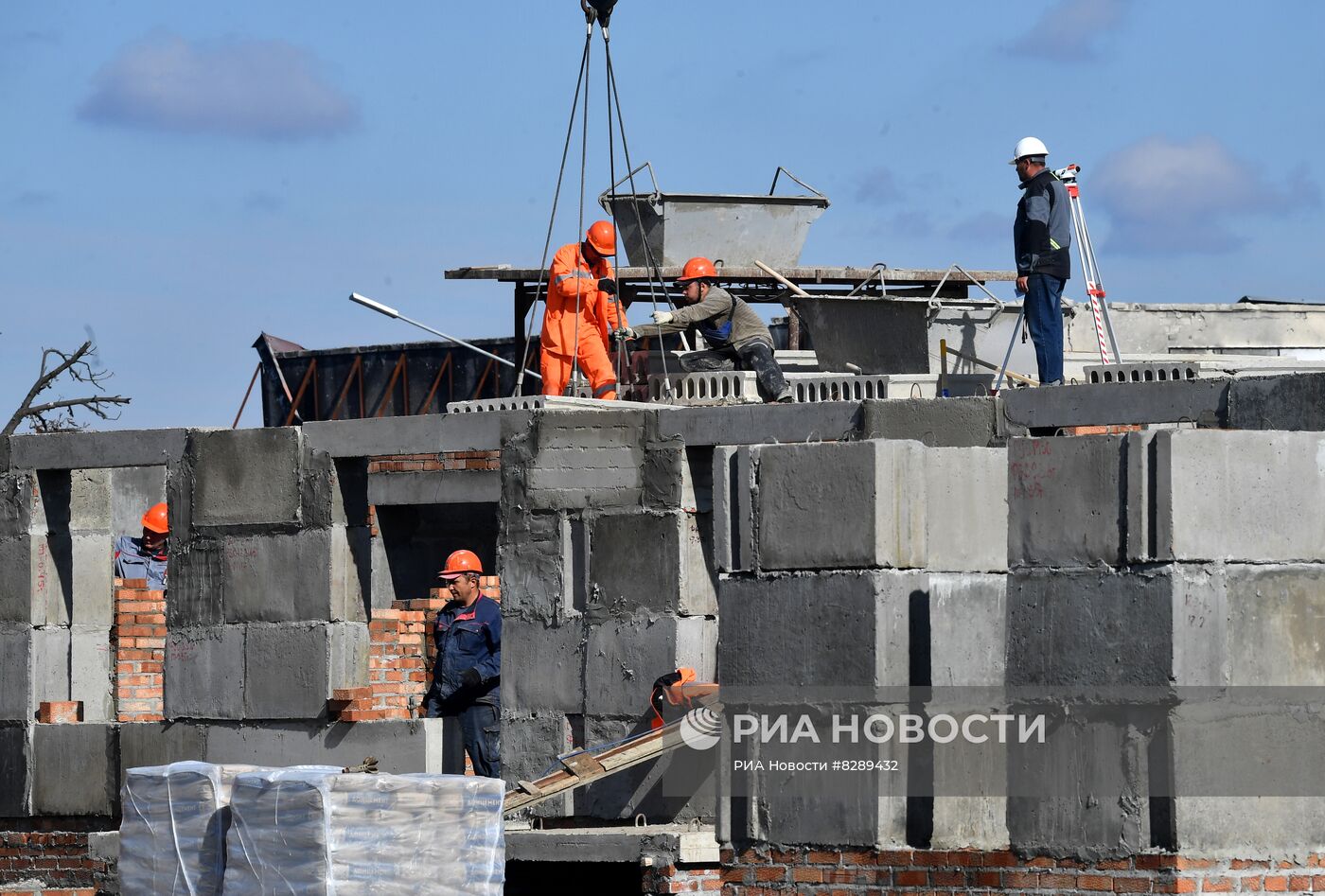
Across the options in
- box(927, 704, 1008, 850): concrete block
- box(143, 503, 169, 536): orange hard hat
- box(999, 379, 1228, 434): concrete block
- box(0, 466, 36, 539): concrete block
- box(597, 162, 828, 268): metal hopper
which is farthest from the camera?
box(597, 162, 828, 268): metal hopper

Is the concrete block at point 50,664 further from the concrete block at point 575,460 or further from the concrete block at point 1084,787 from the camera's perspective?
the concrete block at point 1084,787

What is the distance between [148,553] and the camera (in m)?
14.9

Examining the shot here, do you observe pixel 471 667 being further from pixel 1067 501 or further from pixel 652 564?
pixel 1067 501

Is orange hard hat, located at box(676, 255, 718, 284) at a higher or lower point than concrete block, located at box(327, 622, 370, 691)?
higher

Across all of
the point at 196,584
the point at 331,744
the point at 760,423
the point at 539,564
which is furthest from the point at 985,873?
the point at 196,584

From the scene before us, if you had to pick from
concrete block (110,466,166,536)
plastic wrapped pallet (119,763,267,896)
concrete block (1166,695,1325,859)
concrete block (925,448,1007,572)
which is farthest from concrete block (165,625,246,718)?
concrete block (110,466,166,536)

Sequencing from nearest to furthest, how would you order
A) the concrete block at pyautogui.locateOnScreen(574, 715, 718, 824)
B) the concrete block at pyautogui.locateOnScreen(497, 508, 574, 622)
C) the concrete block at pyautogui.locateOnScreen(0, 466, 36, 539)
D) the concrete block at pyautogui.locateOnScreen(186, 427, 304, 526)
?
1. the concrete block at pyautogui.locateOnScreen(574, 715, 718, 824)
2. the concrete block at pyautogui.locateOnScreen(497, 508, 574, 622)
3. the concrete block at pyautogui.locateOnScreen(186, 427, 304, 526)
4. the concrete block at pyautogui.locateOnScreen(0, 466, 36, 539)

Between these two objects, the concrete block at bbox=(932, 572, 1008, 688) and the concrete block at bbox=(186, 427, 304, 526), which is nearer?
the concrete block at bbox=(932, 572, 1008, 688)

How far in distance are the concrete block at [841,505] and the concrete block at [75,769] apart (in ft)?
16.8

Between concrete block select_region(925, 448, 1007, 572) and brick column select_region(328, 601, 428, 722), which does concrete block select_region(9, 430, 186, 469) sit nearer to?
brick column select_region(328, 601, 428, 722)

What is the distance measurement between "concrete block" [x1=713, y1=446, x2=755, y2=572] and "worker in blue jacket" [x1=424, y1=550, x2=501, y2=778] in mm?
2410

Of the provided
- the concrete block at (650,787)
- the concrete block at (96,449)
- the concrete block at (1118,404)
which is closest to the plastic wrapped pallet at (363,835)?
the concrete block at (650,787)

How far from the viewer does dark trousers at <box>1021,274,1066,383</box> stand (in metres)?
11.5

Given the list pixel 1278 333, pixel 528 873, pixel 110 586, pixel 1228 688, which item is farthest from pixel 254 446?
pixel 1278 333
